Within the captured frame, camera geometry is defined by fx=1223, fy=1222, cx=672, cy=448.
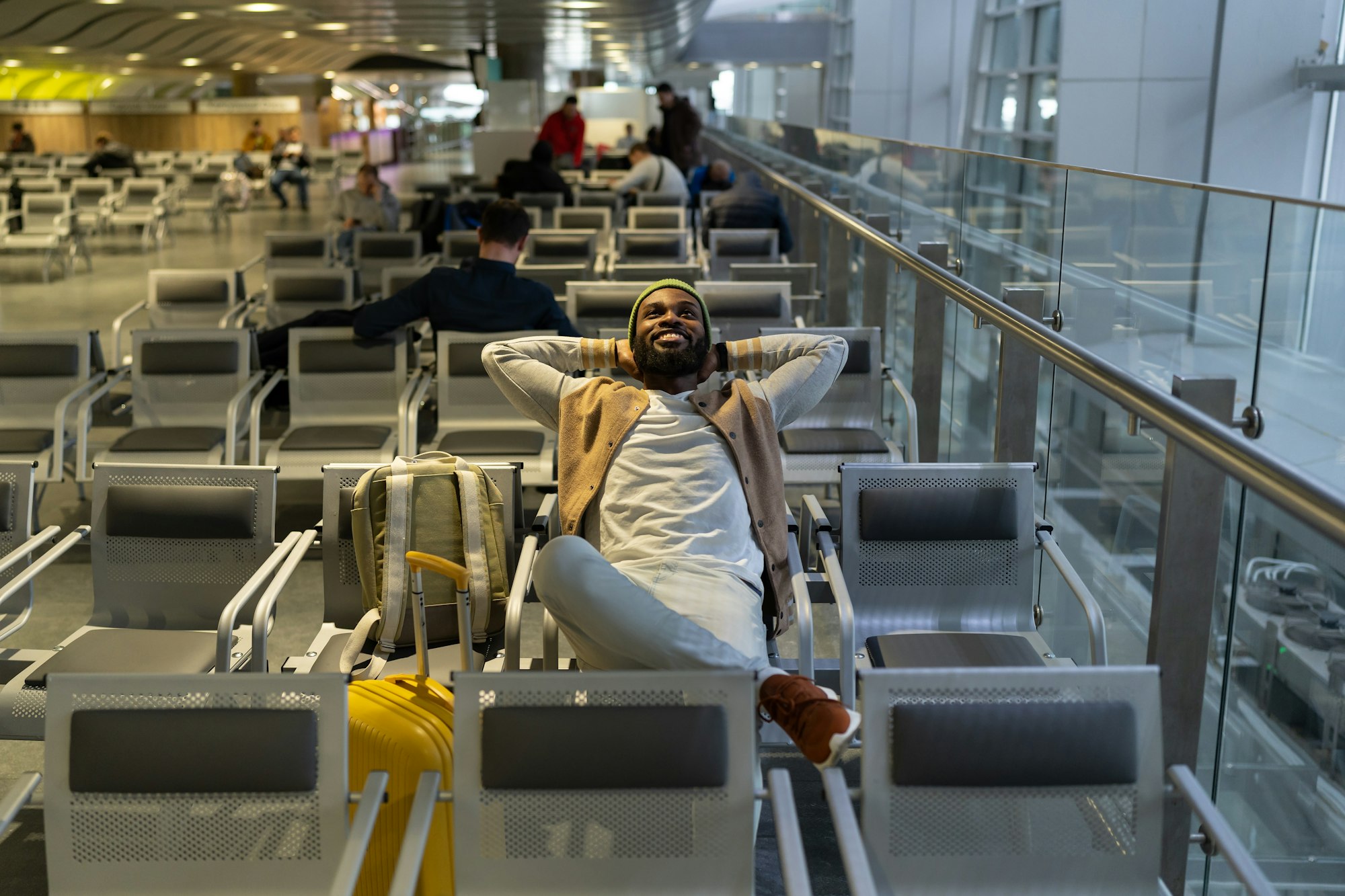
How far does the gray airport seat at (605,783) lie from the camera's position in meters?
1.89

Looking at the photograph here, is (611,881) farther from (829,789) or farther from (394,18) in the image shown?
(394,18)

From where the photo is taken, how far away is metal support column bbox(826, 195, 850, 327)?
6734 millimetres

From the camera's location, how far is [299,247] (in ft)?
26.7

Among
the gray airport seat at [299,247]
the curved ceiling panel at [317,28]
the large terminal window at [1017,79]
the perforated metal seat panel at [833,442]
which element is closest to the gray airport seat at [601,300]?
the perforated metal seat panel at [833,442]

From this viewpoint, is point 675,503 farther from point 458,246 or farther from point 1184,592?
point 458,246

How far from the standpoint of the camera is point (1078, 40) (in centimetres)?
1025

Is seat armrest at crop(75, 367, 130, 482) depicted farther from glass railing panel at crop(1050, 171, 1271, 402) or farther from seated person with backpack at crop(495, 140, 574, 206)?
seated person with backpack at crop(495, 140, 574, 206)

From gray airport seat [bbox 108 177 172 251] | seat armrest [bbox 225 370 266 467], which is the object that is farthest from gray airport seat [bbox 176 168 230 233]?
seat armrest [bbox 225 370 266 467]

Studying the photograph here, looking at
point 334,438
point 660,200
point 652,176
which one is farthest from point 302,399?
point 652,176

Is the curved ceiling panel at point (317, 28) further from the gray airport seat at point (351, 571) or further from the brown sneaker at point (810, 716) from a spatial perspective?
the brown sneaker at point (810, 716)

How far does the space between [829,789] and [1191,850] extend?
96cm

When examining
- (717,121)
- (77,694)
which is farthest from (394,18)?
(77,694)

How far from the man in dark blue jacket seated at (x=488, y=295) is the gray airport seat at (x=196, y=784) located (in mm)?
3046

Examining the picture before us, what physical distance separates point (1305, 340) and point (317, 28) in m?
19.0
